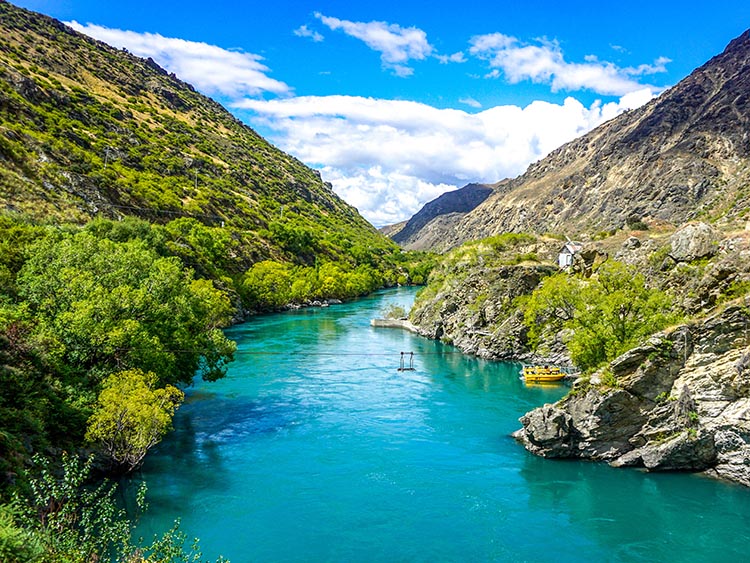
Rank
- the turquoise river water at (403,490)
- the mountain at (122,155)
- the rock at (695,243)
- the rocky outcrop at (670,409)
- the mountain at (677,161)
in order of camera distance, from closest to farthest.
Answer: the turquoise river water at (403,490) → the rocky outcrop at (670,409) → the rock at (695,243) → the mountain at (122,155) → the mountain at (677,161)

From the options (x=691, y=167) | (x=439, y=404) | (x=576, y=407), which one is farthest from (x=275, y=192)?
(x=576, y=407)

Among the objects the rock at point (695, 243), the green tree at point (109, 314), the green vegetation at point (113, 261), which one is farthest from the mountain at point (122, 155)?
the rock at point (695, 243)

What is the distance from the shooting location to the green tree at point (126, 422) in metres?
26.8

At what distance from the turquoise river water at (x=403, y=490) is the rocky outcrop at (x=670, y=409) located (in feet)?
3.64

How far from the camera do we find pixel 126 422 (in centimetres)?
2712

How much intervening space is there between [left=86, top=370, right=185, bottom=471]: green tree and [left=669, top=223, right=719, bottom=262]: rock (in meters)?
41.6

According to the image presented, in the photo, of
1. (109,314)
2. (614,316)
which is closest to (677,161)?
(614,316)

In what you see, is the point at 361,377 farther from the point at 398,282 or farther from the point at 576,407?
the point at 398,282

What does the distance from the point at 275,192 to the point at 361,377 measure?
428 ft

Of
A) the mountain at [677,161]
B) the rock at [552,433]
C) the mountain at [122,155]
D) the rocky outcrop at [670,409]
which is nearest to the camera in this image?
the rocky outcrop at [670,409]

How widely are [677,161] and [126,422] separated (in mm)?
161999

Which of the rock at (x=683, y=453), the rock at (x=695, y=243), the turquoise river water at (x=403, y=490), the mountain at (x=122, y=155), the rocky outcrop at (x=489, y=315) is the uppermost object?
the mountain at (x=122, y=155)

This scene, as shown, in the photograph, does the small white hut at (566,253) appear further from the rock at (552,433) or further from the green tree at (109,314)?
the green tree at (109,314)

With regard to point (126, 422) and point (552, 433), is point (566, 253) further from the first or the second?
point (126, 422)
